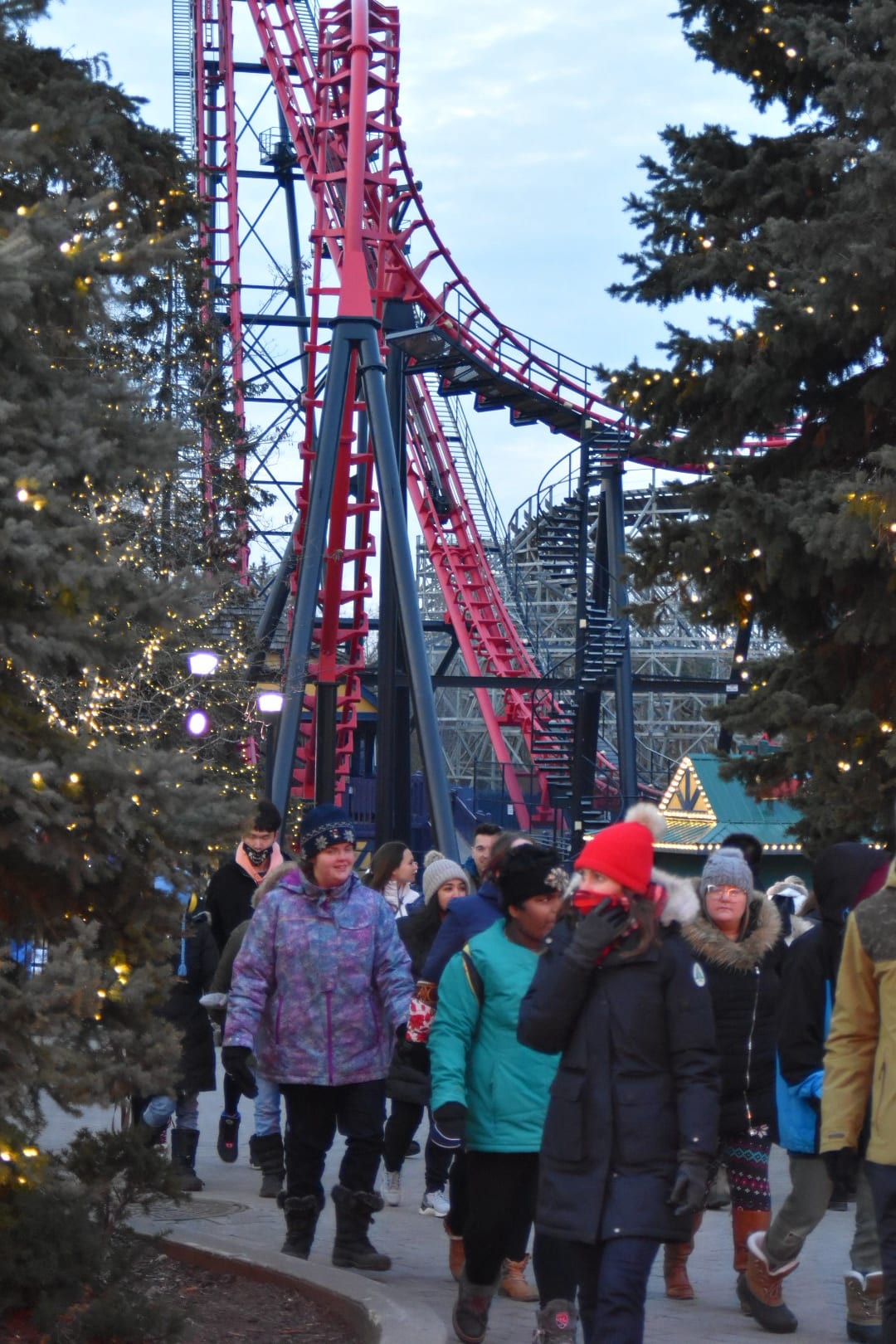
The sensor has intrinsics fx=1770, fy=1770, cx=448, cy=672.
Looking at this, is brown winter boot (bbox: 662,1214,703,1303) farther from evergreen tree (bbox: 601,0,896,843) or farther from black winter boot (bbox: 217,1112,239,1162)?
evergreen tree (bbox: 601,0,896,843)

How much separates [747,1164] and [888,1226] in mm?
2440

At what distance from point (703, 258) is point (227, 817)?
8.38m

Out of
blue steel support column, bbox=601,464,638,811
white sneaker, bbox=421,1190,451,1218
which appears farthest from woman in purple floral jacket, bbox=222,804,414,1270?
blue steel support column, bbox=601,464,638,811

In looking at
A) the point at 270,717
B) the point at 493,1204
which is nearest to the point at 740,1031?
the point at 493,1204

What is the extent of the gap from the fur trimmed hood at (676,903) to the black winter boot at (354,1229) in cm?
259

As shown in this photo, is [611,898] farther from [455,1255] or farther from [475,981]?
[455,1255]

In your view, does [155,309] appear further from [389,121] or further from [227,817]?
[389,121]

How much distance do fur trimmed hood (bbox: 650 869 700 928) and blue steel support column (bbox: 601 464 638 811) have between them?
71.7 ft

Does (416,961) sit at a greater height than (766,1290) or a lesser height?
greater

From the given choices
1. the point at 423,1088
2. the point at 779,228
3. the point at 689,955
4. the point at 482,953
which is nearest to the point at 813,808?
the point at 779,228

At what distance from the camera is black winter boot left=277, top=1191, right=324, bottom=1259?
639 centimetres

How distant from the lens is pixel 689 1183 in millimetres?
4137

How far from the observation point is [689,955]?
173 inches

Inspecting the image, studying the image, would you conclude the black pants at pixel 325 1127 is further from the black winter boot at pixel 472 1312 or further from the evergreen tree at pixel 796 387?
the evergreen tree at pixel 796 387
